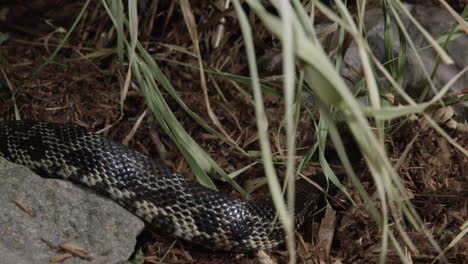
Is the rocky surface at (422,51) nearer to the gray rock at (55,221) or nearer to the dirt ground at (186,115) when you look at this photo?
the dirt ground at (186,115)

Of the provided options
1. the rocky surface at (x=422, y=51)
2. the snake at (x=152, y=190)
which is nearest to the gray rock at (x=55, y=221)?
the snake at (x=152, y=190)

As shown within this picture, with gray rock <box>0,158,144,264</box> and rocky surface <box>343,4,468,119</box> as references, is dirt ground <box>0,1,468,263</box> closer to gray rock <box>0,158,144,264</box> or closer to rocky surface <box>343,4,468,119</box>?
gray rock <box>0,158,144,264</box>

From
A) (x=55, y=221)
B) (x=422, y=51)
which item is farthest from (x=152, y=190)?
(x=422, y=51)

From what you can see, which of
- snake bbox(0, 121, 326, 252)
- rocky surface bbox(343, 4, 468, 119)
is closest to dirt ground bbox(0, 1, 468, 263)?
snake bbox(0, 121, 326, 252)

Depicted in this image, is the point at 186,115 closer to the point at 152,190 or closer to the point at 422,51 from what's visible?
the point at 152,190

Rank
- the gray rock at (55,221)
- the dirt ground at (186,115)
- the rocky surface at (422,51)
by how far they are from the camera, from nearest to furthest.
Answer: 1. the gray rock at (55,221)
2. the dirt ground at (186,115)
3. the rocky surface at (422,51)

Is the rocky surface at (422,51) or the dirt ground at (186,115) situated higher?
the rocky surface at (422,51)
